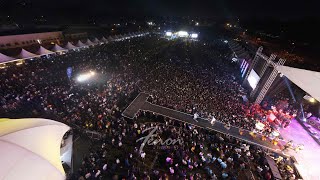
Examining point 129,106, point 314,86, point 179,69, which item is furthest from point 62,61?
point 314,86

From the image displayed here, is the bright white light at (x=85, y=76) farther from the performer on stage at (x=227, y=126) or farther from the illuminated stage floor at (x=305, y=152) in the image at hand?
the illuminated stage floor at (x=305, y=152)

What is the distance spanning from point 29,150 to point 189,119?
13.6 metres

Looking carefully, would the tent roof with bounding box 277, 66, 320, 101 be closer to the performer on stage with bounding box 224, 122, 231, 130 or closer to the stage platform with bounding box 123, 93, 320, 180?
the stage platform with bounding box 123, 93, 320, 180

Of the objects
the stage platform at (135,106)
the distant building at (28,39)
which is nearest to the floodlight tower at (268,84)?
the stage platform at (135,106)

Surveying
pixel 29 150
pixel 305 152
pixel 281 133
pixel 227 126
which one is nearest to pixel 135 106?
pixel 227 126

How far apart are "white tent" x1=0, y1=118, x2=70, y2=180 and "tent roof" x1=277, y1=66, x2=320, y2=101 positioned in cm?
1581

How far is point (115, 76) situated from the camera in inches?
931

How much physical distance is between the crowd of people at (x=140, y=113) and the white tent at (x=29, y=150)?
3.97 meters

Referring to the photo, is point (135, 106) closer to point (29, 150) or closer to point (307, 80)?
point (29, 150)

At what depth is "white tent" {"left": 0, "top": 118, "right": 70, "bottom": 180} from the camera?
17.5 feet

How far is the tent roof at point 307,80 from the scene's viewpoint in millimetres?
12627

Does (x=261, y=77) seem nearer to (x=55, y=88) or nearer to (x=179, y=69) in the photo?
(x=179, y=69)

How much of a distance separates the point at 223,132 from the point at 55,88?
16.9 meters

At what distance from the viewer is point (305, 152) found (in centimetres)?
1508
